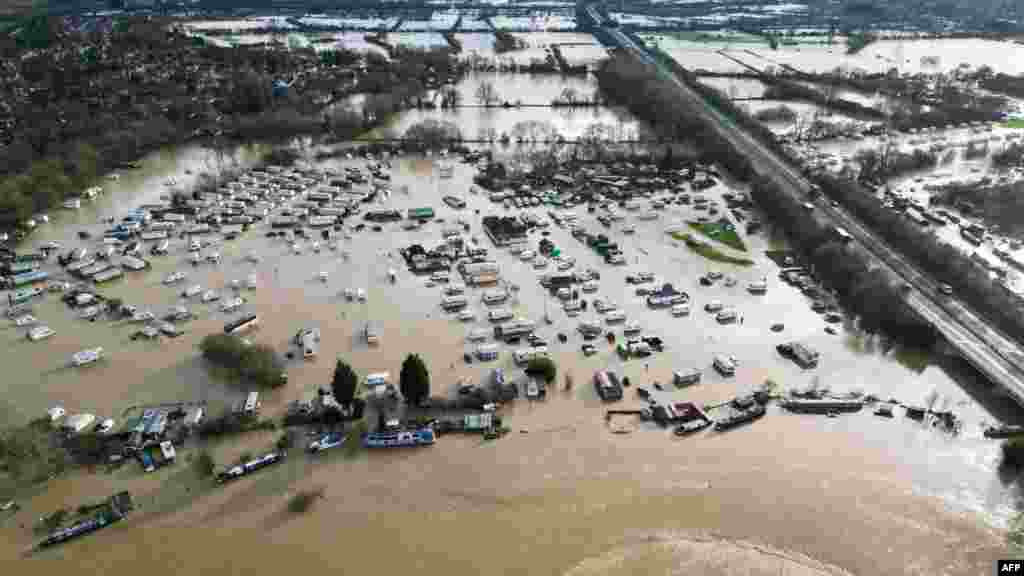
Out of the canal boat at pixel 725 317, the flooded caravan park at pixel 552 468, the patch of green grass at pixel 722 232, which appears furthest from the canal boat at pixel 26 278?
the patch of green grass at pixel 722 232

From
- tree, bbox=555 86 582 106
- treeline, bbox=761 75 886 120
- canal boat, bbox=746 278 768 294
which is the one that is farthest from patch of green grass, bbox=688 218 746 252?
treeline, bbox=761 75 886 120

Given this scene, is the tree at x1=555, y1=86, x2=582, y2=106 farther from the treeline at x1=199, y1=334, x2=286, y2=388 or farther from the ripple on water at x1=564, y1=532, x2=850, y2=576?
the ripple on water at x1=564, y1=532, x2=850, y2=576

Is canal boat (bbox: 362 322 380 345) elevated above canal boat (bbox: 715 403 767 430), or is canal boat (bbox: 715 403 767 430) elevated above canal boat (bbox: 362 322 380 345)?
canal boat (bbox: 362 322 380 345)

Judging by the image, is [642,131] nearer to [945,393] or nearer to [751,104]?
[751,104]

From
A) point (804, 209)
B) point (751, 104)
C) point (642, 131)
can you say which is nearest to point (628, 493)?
point (804, 209)

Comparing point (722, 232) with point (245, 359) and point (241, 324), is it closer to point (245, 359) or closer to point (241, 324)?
point (241, 324)

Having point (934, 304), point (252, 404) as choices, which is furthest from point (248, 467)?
point (934, 304)
